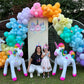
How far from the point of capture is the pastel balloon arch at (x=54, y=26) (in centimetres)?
473

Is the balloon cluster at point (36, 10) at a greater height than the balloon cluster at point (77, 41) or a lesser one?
greater

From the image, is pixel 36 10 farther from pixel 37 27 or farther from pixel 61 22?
pixel 61 22

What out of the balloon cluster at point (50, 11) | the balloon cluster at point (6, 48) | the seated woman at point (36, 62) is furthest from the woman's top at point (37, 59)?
the balloon cluster at point (50, 11)

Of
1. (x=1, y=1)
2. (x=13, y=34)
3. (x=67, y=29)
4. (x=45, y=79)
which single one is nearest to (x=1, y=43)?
(x=13, y=34)

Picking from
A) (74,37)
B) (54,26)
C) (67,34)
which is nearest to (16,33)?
(54,26)

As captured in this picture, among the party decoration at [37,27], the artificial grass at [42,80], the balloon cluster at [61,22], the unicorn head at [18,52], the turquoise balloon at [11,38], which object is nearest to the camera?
the artificial grass at [42,80]

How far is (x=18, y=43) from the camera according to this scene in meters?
4.87

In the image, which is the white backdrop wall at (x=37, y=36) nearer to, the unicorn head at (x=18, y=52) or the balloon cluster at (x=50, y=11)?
the balloon cluster at (x=50, y=11)

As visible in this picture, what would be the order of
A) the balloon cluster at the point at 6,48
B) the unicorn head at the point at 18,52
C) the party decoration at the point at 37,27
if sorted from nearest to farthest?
the unicorn head at the point at 18,52 → the balloon cluster at the point at 6,48 → the party decoration at the point at 37,27

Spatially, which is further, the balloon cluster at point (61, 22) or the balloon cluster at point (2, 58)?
the balloon cluster at point (2, 58)

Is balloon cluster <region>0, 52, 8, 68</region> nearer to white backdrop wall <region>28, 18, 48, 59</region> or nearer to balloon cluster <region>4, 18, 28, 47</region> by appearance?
balloon cluster <region>4, 18, 28, 47</region>

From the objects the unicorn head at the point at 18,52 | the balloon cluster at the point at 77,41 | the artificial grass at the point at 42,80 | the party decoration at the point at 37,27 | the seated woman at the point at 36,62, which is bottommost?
the artificial grass at the point at 42,80

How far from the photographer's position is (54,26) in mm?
4926

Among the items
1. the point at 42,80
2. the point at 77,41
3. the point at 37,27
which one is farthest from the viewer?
the point at 37,27
